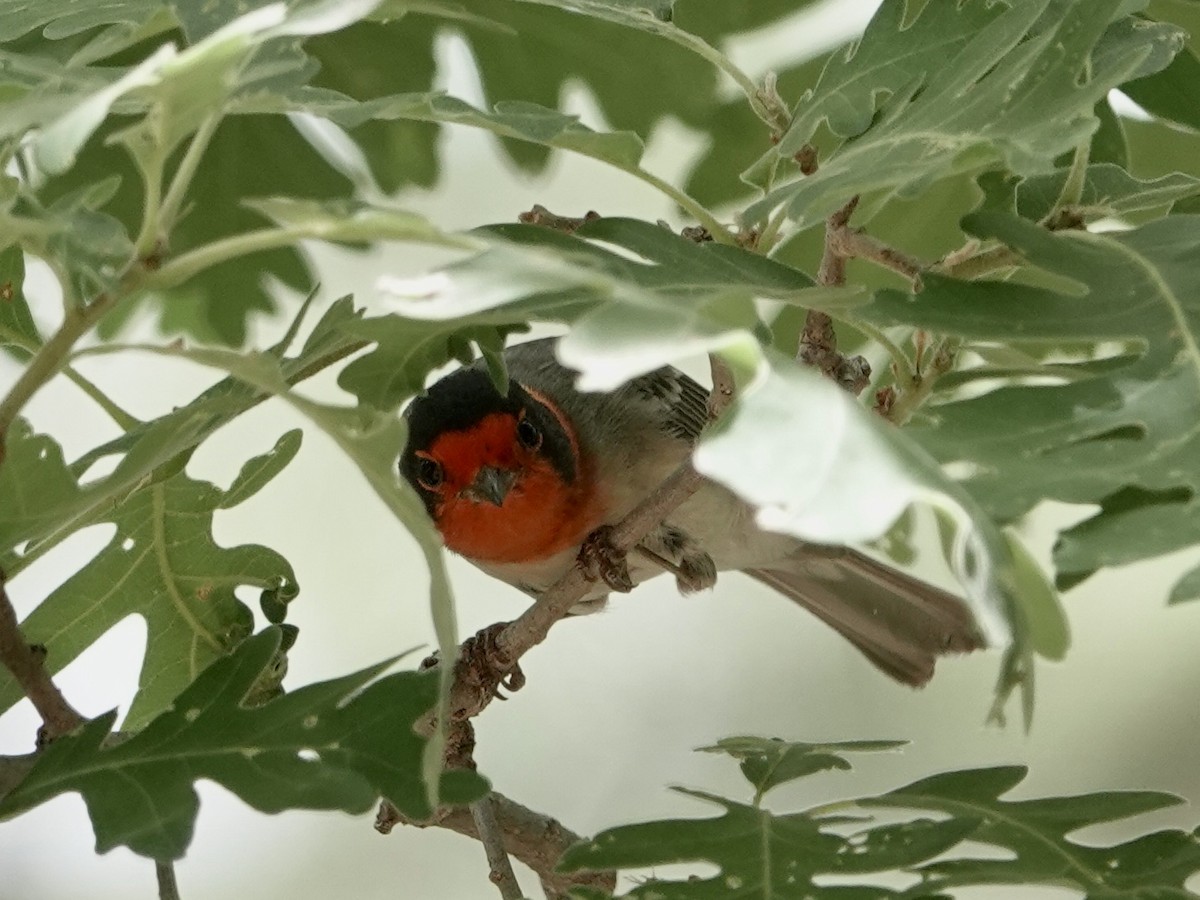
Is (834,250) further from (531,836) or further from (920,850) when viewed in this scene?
(531,836)

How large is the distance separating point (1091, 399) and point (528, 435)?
1.49 metres

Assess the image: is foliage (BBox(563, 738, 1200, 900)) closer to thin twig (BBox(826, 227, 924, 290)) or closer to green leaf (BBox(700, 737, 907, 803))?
green leaf (BBox(700, 737, 907, 803))

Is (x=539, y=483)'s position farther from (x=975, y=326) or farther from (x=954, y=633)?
(x=975, y=326)

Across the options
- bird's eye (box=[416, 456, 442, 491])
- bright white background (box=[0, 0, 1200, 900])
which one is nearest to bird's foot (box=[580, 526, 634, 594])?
bird's eye (box=[416, 456, 442, 491])

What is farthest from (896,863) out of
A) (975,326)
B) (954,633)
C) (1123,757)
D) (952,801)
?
(1123,757)

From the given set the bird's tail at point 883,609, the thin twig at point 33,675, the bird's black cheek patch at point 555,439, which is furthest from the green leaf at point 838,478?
the bird's tail at point 883,609

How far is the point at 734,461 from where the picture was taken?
2.52 ft

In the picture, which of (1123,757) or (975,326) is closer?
(975,326)

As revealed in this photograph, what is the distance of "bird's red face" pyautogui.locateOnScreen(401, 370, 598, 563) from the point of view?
241 cm

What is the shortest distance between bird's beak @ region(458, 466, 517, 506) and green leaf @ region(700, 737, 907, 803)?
0.88 m

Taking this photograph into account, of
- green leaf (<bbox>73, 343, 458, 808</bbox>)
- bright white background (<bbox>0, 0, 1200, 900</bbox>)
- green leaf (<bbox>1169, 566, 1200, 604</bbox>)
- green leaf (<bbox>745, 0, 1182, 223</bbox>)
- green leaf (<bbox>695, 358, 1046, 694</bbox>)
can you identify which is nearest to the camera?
green leaf (<bbox>695, 358, 1046, 694</bbox>)

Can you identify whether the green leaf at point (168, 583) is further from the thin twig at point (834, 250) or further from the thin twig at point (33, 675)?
the thin twig at point (834, 250)

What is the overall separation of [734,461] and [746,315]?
190mm

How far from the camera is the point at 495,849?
5.12 feet
